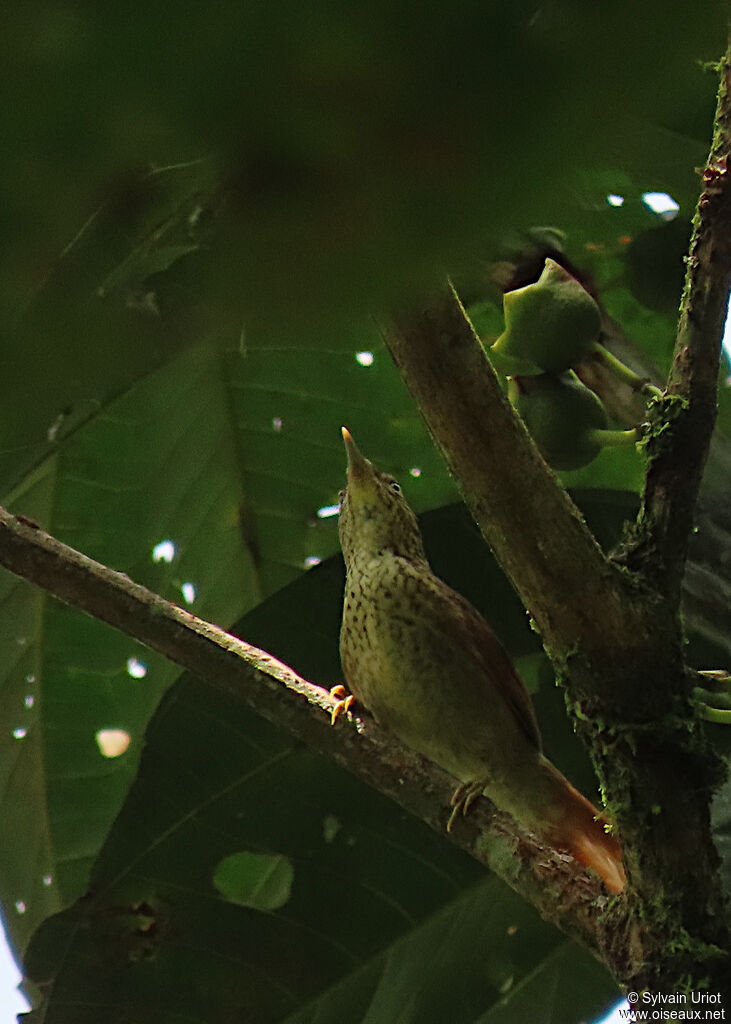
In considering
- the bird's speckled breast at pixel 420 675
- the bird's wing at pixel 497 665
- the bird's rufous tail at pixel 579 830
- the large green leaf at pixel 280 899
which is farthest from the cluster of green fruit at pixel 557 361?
the bird's speckled breast at pixel 420 675

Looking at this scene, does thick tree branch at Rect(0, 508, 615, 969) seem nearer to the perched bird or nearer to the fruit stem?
the fruit stem

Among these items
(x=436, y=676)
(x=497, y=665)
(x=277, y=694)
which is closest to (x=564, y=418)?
(x=277, y=694)

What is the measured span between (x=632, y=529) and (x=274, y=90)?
3.55 ft

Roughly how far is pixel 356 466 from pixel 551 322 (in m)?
1.39

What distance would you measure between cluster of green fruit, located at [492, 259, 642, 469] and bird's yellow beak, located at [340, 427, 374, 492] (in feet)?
3.97

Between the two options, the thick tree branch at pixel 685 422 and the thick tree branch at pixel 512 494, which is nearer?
the thick tree branch at pixel 512 494

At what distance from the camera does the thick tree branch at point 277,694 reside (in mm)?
1331

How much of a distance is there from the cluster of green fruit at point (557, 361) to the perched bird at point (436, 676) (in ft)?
3.31

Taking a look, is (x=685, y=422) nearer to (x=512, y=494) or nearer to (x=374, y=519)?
(x=512, y=494)

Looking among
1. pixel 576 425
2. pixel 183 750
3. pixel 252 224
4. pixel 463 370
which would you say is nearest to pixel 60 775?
pixel 183 750

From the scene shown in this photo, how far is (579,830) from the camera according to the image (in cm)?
230

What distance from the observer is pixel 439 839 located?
211cm

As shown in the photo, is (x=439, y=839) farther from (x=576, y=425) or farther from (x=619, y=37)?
(x=619, y=37)

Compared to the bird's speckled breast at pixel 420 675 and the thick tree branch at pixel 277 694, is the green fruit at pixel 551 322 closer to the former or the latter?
the thick tree branch at pixel 277 694
